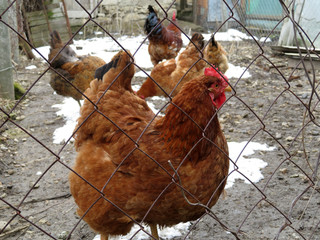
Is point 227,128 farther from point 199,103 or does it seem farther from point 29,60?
point 29,60

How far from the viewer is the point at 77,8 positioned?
10.2 meters

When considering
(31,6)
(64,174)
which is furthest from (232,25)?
(64,174)

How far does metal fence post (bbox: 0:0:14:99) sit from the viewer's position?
472 cm

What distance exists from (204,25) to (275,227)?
9.64 metres

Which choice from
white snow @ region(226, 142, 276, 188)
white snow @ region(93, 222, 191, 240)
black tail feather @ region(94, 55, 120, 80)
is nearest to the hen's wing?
black tail feather @ region(94, 55, 120, 80)

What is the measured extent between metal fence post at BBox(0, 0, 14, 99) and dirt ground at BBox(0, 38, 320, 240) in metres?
0.33

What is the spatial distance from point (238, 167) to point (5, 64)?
4076 millimetres

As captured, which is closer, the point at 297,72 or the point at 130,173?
the point at 130,173

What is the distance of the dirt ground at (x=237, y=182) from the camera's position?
256 centimetres

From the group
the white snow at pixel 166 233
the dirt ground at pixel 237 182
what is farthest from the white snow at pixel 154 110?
the dirt ground at pixel 237 182

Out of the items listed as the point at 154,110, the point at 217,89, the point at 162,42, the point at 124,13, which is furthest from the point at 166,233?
the point at 124,13

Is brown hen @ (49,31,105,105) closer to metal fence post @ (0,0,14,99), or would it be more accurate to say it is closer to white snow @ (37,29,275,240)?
white snow @ (37,29,275,240)

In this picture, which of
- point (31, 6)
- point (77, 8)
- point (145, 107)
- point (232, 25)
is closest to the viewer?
point (145, 107)

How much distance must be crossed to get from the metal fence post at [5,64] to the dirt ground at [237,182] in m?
0.33
